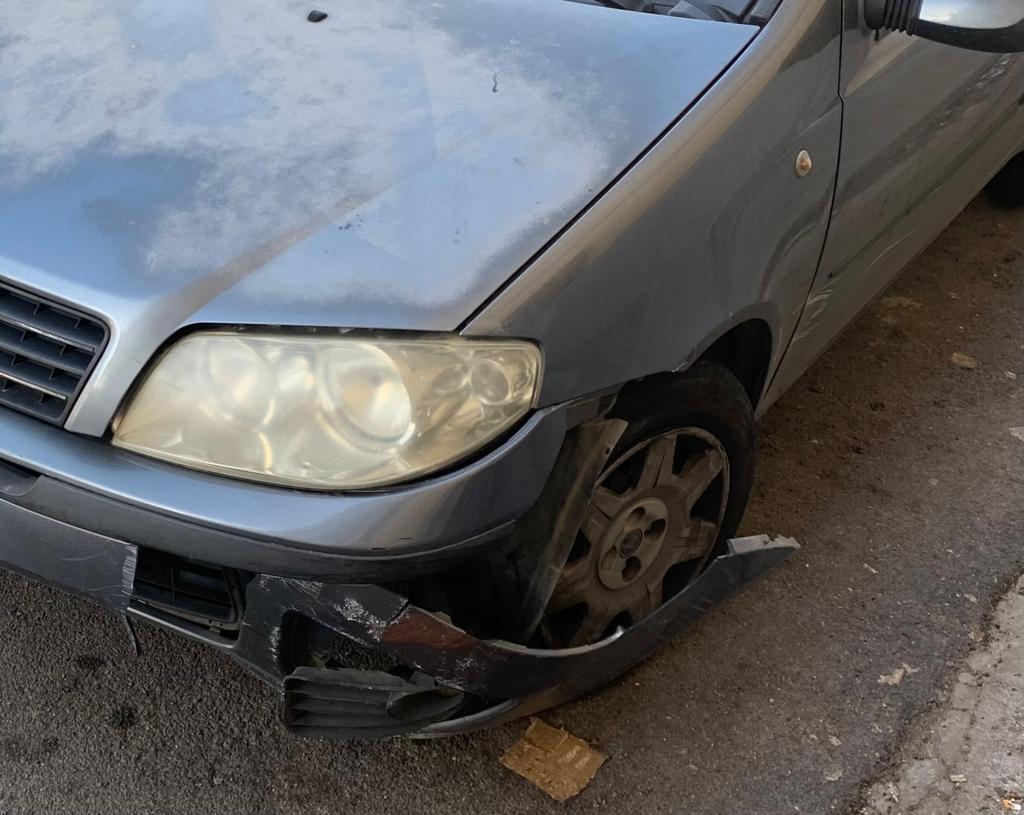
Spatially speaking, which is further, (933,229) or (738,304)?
(933,229)

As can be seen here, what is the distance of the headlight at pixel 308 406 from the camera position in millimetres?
1500

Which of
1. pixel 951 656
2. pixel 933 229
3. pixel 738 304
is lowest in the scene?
pixel 951 656

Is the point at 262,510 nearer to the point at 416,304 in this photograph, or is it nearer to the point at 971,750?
the point at 416,304

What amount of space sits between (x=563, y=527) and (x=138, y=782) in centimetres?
98

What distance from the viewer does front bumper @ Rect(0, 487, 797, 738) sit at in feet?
5.11

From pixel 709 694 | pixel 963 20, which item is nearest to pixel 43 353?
pixel 709 694

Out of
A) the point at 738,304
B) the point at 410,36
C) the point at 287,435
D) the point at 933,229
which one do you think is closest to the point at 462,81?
the point at 410,36

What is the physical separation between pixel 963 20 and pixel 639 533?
3.77 feet

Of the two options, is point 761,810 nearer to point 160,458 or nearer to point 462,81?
point 160,458

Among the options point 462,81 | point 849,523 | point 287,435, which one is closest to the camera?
point 287,435

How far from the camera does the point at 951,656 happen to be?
7.77 ft

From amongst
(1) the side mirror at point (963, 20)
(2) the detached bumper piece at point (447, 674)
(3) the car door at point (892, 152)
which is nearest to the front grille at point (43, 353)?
(2) the detached bumper piece at point (447, 674)

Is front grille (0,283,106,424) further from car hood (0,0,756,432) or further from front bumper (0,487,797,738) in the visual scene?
front bumper (0,487,797,738)

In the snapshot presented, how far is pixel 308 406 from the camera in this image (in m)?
1.51
